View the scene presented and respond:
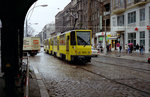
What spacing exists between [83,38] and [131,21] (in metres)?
21.5

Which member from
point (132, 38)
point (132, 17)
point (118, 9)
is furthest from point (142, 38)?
point (118, 9)

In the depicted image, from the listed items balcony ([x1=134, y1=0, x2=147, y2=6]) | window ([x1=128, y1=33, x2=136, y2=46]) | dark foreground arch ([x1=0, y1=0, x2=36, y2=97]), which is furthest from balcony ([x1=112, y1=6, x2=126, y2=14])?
dark foreground arch ([x1=0, y1=0, x2=36, y2=97])

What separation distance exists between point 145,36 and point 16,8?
31.1 m

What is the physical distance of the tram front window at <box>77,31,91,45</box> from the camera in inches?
719

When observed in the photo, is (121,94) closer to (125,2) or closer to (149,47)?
(149,47)

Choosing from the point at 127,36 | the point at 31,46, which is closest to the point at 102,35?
the point at 127,36

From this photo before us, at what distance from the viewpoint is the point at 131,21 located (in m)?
37.5

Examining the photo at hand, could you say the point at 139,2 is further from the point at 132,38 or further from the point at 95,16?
the point at 95,16

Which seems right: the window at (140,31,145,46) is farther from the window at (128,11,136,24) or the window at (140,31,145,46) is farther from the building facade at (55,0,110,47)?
the building facade at (55,0,110,47)

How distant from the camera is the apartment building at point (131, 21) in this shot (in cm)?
3309

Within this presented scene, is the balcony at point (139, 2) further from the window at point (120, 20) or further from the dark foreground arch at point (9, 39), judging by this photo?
the dark foreground arch at point (9, 39)

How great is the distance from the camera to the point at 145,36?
1318 inches

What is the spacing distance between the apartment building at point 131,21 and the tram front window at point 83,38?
16.6m

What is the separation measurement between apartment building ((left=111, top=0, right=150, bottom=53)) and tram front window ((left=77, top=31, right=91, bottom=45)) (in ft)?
54.5
